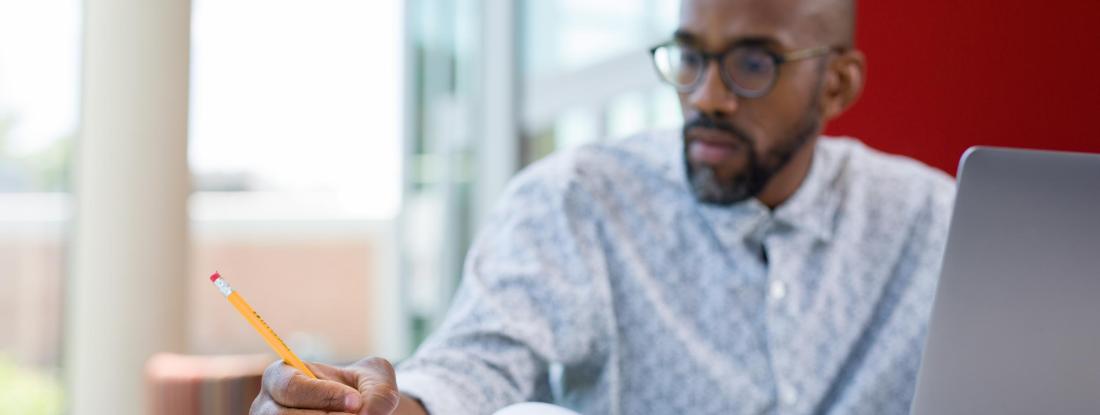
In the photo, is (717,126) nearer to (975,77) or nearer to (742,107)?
(742,107)

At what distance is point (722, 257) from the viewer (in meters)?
1.52

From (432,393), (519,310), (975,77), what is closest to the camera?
(432,393)

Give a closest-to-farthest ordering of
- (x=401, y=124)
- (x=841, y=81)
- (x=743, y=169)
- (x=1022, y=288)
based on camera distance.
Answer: (x=1022, y=288) → (x=743, y=169) → (x=841, y=81) → (x=401, y=124)

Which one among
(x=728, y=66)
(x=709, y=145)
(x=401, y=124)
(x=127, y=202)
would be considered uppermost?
(x=728, y=66)

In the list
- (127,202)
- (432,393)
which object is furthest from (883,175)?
(127,202)

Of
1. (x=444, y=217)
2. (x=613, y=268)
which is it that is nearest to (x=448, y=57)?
(x=444, y=217)

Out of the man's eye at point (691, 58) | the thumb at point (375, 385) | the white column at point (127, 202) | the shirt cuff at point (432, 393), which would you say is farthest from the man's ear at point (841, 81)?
the white column at point (127, 202)

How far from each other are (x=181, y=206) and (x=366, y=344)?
7.65 meters

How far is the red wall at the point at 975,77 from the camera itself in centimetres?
219

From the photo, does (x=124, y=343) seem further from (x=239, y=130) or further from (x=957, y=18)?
(x=239, y=130)

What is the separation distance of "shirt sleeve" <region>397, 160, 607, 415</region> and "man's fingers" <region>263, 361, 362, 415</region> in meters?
0.23

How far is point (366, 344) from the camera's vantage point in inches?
389

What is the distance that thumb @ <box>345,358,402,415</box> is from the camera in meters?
0.86

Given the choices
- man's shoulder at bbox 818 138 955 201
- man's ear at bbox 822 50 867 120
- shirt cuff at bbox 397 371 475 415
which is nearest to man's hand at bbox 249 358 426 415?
shirt cuff at bbox 397 371 475 415
